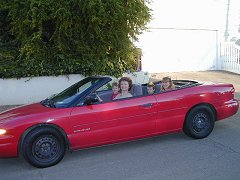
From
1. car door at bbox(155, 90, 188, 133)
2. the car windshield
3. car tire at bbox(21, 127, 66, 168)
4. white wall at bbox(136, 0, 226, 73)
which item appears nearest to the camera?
car tire at bbox(21, 127, 66, 168)

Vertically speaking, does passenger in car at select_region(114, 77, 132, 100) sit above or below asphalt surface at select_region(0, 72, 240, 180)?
above

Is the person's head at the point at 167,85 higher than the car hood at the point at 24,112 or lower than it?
higher

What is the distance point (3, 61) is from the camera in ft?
32.7

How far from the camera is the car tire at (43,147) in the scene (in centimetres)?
455

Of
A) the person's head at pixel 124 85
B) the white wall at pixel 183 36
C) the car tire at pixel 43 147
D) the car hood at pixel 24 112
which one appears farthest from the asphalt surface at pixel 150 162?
the white wall at pixel 183 36

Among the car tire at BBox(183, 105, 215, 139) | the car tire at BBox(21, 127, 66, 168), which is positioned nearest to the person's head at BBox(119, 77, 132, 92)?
the car tire at BBox(183, 105, 215, 139)

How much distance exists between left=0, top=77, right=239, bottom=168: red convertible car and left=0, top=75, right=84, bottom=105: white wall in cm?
460

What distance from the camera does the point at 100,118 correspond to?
494 centimetres

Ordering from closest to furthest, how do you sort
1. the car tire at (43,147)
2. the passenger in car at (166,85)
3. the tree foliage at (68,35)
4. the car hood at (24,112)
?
1. the car tire at (43,147)
2. the car hood at (24,112)
3. the passenger in car at (166,85)
4. the tree foliage at (68,35)

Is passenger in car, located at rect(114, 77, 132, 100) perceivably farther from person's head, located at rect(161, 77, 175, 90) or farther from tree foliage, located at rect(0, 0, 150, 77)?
tree foliage, located at rect(0, 0, 150, 77)

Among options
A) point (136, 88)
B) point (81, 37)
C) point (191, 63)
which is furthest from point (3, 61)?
point (191, 63)

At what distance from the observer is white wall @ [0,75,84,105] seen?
9617 mm

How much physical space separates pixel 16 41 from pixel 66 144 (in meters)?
6.89

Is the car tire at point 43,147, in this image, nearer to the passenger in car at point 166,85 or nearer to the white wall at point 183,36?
the passenger in car at point 166,85
